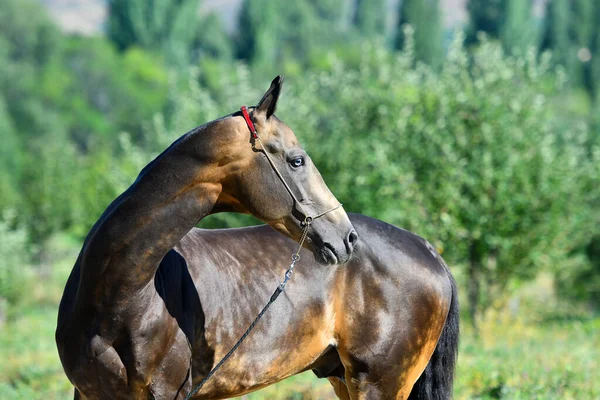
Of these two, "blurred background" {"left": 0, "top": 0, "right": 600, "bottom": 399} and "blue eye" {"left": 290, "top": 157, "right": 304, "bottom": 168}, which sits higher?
"blue eye" {"left": 290, "top": 157, "right": 304, "bottom": 168}

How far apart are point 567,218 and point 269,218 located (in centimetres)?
1250

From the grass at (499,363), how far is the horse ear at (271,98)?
4163 millimetres

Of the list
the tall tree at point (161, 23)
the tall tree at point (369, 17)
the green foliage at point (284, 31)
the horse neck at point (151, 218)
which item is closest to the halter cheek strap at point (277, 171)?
the horse neck at point (151, 218)

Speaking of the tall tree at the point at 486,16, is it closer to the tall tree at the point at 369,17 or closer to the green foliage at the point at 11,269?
the tall tree at the point at 369,17

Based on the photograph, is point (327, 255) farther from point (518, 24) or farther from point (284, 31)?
point (284, 31)

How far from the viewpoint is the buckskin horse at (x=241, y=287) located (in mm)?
3748

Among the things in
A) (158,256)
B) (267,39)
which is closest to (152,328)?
(158,256)

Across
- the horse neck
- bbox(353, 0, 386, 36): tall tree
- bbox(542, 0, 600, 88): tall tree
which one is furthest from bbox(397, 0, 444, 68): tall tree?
the horse neck

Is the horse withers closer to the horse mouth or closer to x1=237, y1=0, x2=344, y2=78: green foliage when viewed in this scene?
the horse mouth

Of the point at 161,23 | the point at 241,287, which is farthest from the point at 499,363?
the point at 161,23

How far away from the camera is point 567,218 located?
49.1 feet

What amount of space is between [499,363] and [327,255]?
18.8 feet

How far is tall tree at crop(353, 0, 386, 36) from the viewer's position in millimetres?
106088

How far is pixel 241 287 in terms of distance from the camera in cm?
440
